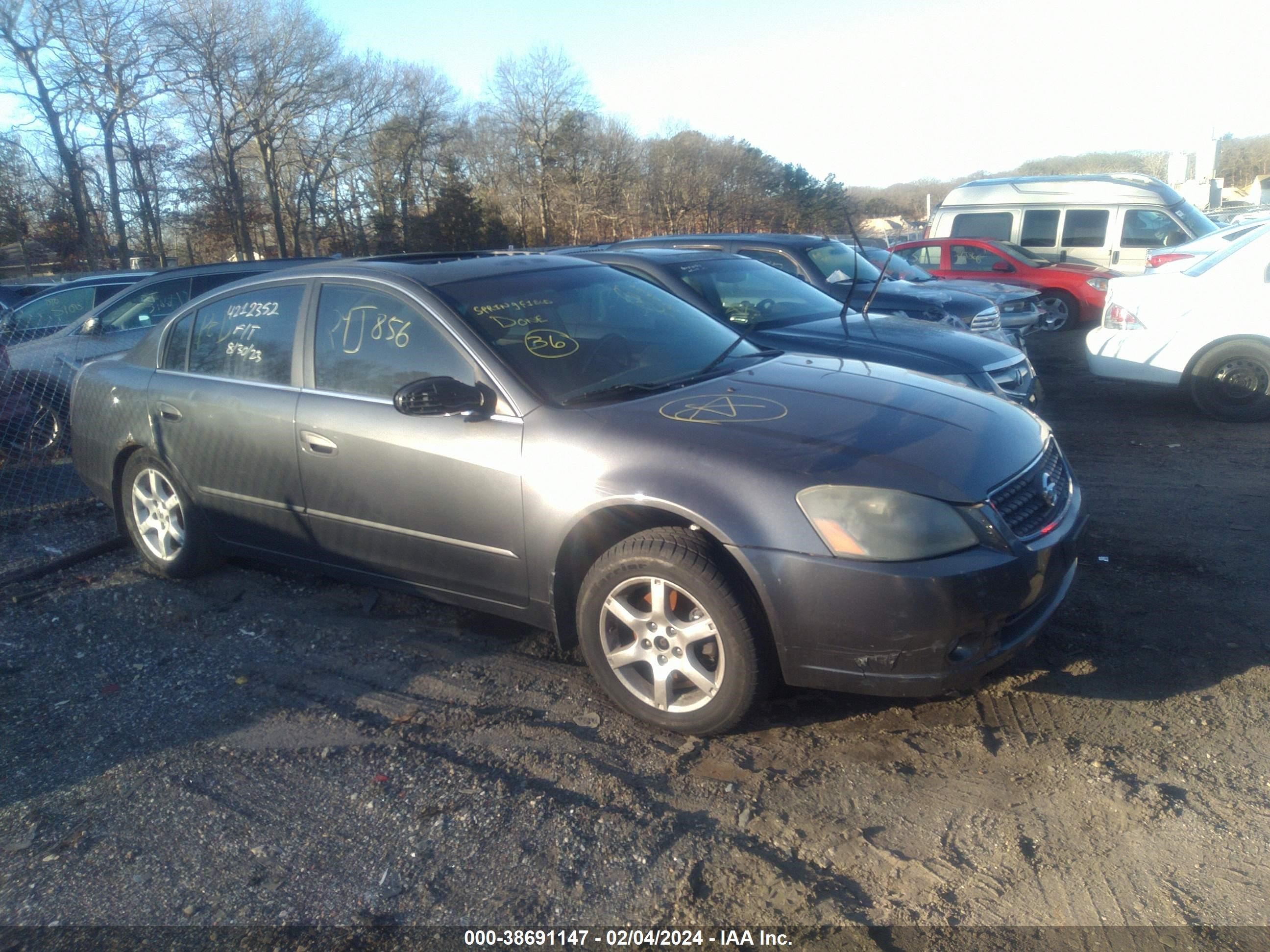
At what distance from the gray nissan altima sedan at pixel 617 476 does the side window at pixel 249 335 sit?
0.01m

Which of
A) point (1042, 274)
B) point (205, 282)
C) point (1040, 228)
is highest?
point (205, 282)

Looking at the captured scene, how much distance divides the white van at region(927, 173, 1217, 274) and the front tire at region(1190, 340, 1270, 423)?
24.6 feet

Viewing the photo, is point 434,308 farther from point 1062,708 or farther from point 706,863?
point 1062,708

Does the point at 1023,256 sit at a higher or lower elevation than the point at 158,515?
higher

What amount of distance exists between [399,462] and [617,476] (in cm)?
109

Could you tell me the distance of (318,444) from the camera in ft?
13.9

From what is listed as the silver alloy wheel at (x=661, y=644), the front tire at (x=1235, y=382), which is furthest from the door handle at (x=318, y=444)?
the front tire at (x=1235, y=382)

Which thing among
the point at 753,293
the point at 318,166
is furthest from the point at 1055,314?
the point at 318,166

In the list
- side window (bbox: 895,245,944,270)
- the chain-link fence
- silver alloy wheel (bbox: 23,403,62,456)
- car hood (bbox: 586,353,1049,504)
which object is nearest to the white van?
side window (bbox: 895,245,944,270)

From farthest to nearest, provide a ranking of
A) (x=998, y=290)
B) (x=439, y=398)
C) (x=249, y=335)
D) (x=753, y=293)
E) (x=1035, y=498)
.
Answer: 1. (x=998, y=290)
2. (x=753, y=293)
3. (x=249, y=335)
4. (x=439, y=398)
5. (x=1035, y=498)

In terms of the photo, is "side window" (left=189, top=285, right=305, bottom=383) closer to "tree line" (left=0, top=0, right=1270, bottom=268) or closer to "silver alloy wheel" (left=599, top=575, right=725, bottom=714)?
"silver alloy wheel" (left=599, top=575, right=725, bottom=714)

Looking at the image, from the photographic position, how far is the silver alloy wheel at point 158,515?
512 cm

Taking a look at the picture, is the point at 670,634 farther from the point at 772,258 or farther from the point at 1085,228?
the point at 1085,228

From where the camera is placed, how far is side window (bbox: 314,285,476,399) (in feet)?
13.0
